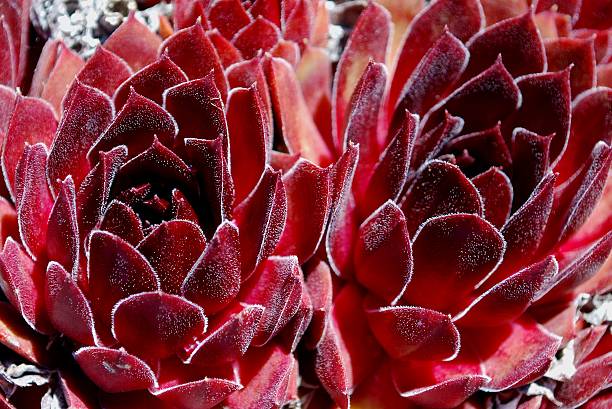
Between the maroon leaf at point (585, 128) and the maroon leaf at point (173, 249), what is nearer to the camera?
the maroon leaf at point (173, 249)

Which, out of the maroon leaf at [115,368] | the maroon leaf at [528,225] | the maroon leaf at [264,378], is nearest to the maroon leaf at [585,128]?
the maroon leaf at [528,225]

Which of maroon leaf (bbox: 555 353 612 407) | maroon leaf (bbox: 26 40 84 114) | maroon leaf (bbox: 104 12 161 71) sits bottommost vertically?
maroon leaf (bbox: 555 353 612 407)

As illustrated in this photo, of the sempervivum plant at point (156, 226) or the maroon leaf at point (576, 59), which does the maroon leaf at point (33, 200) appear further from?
the maroon leaf at point (576, 59)

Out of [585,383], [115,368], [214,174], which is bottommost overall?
[585,383]

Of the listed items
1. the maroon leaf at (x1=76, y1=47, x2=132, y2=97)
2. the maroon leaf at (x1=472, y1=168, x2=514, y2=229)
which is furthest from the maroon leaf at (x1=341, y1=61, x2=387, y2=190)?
the maroon leaf at (x1=76, y1=47, x2=132, y2=97)

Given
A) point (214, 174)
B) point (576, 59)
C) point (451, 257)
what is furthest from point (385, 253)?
point (576, 59)

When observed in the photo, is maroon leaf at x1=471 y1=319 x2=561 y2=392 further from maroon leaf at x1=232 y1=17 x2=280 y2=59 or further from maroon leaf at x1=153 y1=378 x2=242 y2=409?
maroon leaf at x1=232 y1=17 x2=280 y2=59

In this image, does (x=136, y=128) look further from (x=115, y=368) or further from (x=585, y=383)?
(x=585, y=383)
